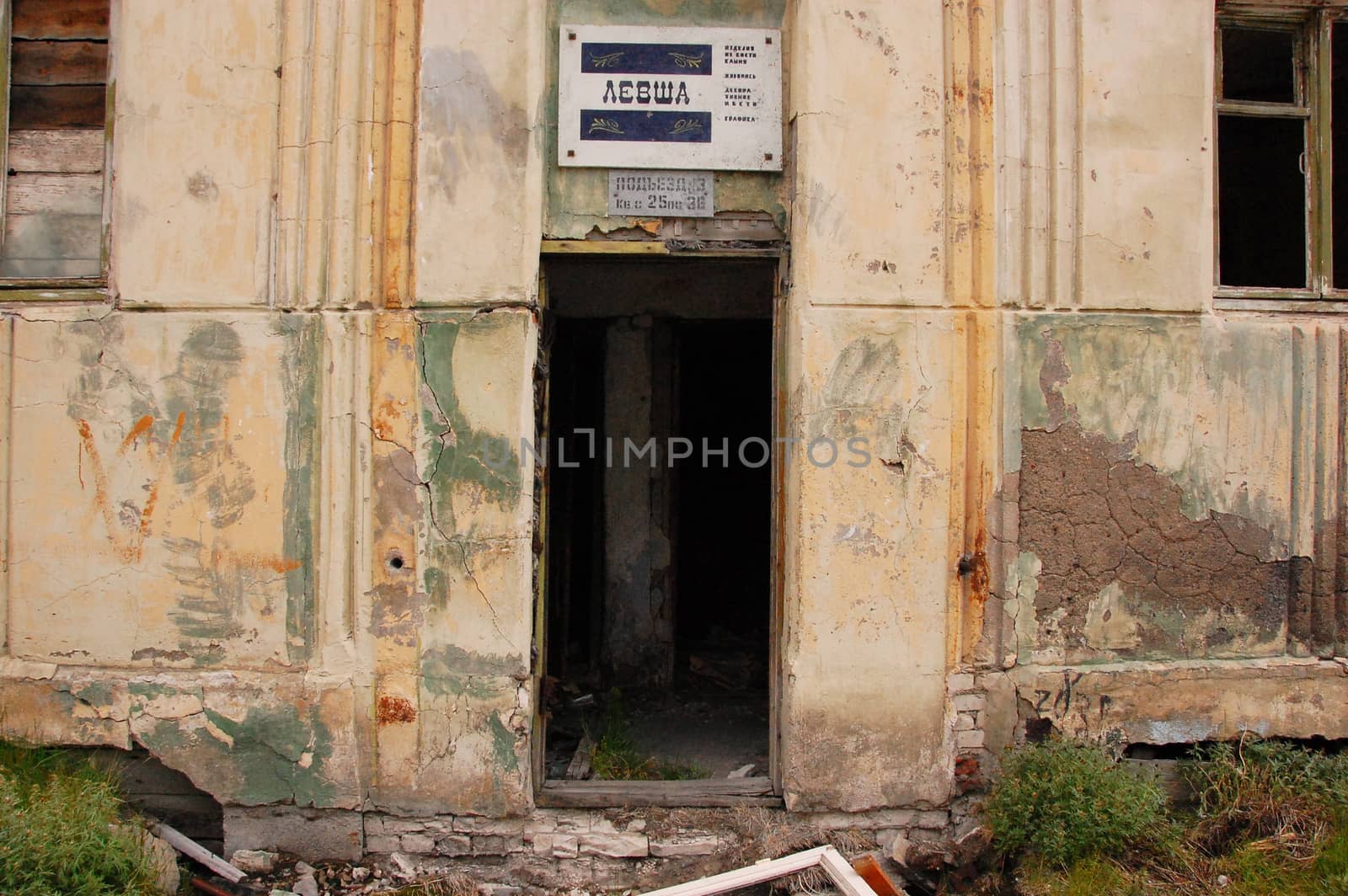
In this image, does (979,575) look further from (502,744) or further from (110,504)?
(110,504)

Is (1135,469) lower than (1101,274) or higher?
lower

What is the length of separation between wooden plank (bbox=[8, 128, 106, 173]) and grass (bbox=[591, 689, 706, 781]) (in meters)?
3.33

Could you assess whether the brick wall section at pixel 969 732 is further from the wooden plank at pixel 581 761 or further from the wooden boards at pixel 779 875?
the wooden plank at pixel 581 761

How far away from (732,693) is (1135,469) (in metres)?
3.11

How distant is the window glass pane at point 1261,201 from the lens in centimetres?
453

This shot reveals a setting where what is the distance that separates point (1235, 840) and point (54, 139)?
5387 millimetres

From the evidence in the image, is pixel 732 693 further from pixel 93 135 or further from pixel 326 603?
pixel 93 135

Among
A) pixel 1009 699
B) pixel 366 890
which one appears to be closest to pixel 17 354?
pixel 366 890

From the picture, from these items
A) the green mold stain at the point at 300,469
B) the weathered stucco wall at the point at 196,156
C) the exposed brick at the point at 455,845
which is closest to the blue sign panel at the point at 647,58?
the weathered stucco wall at the point at 196,156

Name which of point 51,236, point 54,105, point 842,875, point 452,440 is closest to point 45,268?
point 51,236

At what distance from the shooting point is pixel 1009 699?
12.0 ft

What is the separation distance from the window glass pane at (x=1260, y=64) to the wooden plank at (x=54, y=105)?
480 cm

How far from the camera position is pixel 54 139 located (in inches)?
148

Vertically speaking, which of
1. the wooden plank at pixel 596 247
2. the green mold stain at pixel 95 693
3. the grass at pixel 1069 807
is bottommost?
the grass at pixel 1069 807
